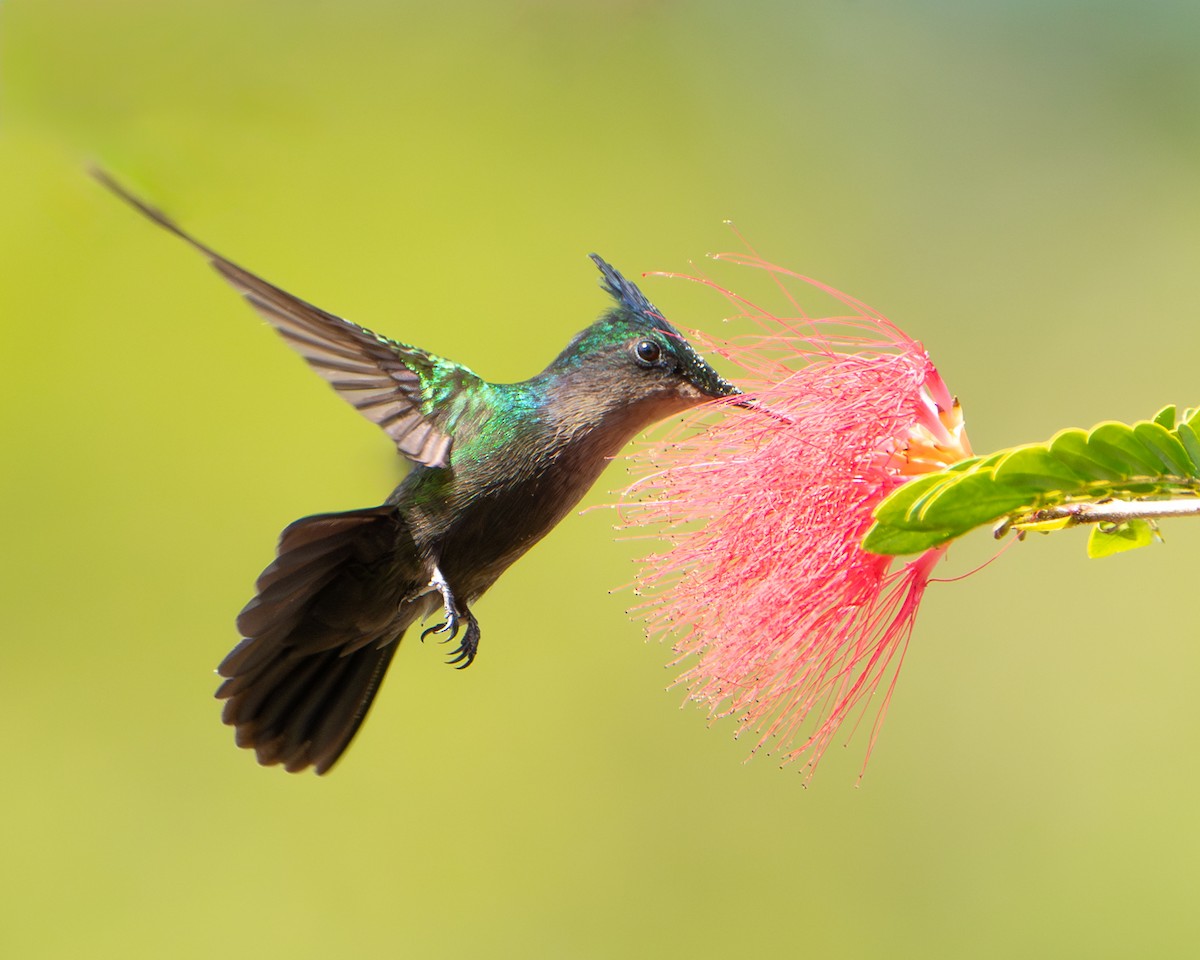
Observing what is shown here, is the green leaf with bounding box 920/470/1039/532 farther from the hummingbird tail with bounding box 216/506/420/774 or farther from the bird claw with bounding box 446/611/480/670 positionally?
the hummingbird tail with bounding box 216/506/420/774

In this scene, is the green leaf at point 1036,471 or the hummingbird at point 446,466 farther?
the hummingbird at point 446,466

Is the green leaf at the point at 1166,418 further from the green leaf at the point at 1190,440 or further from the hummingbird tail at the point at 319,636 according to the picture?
the hummingbird tail at the point at 319,636

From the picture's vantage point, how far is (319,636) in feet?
4.02

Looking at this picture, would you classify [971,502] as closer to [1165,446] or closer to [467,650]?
[1165,446]

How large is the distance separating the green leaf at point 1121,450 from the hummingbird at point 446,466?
38 cm

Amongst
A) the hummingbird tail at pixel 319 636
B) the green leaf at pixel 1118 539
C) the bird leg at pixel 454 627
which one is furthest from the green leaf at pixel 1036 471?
the hummingbird tail at pixel 319 636

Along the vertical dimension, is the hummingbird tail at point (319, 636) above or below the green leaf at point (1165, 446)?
above

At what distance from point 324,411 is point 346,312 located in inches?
10.6

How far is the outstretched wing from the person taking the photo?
107cm

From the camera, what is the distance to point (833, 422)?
96cm

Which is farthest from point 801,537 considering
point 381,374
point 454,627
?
point 381,374

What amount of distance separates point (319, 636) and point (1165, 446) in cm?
81

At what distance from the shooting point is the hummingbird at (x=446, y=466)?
3.55 feet

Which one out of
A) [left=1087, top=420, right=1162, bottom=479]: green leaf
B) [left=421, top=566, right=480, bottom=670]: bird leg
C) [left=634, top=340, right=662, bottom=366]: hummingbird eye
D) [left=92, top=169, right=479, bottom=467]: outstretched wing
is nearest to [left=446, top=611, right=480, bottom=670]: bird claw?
[left=421, top=566, right=480, bottom=670]: bird leg
